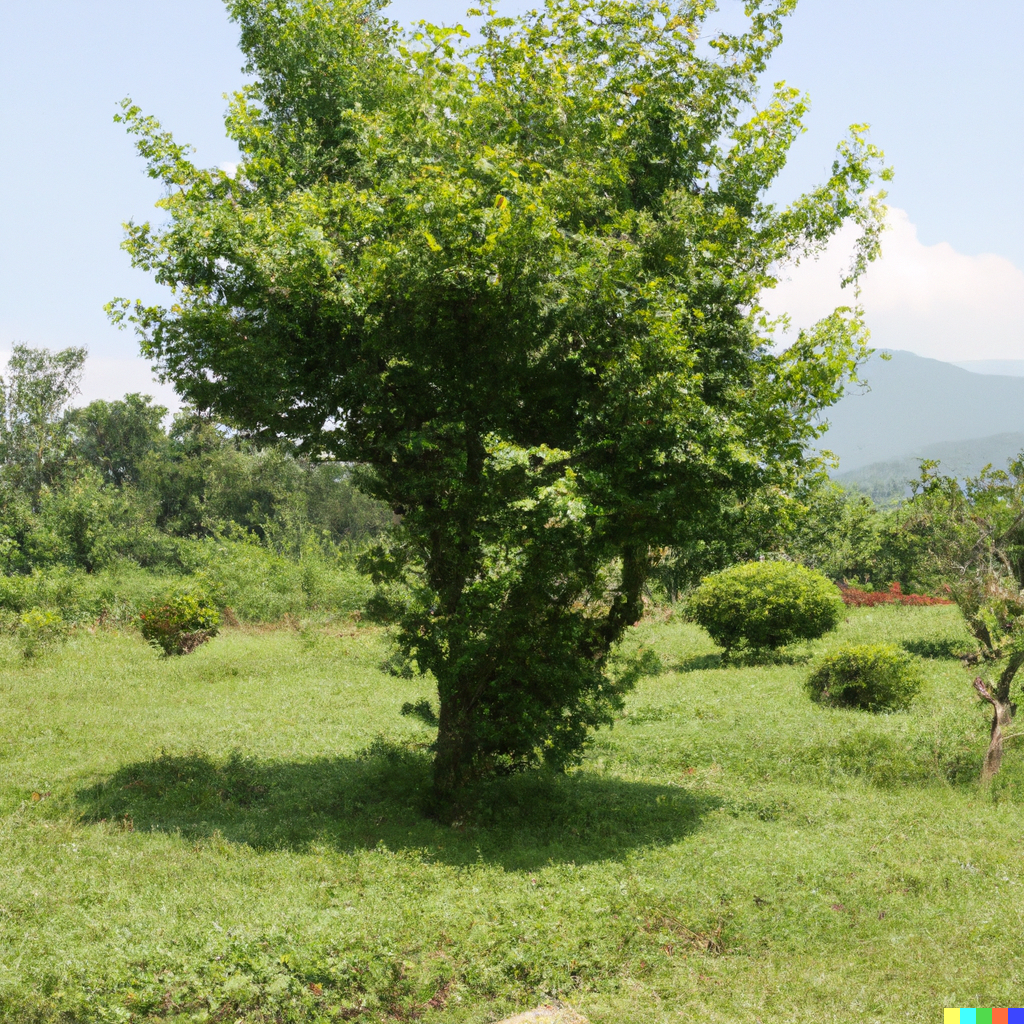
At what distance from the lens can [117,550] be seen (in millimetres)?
37625

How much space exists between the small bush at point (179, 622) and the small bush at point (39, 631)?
1794 mm

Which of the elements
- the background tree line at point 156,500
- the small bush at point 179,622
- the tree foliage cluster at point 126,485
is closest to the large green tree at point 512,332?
the small bush at point 179,622

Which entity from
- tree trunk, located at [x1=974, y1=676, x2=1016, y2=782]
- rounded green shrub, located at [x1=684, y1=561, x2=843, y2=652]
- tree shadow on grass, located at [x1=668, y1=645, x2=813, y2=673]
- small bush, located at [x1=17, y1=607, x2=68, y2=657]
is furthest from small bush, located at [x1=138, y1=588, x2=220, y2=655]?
tree trunk, located at [x1=974, y1=676, x2=1016, y2=782]

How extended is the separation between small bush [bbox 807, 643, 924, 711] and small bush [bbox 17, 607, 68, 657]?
51.2 ft

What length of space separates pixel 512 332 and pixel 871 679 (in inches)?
344

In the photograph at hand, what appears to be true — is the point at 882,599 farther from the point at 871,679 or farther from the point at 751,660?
the point at 871,679

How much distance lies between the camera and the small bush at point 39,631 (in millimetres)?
18797

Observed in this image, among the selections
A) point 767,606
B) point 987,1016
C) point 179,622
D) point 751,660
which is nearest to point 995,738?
point 987,1016

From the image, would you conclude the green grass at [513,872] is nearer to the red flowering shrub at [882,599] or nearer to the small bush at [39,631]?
the small bush at [39,631]

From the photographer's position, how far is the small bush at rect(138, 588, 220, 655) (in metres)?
19.4

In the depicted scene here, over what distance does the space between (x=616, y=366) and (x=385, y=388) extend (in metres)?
2.46

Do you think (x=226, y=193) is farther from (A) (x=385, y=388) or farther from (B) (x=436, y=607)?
(B) (x=436, y=607)

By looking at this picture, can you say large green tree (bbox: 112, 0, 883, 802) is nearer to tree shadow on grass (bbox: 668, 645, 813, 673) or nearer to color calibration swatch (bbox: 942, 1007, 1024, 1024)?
color calibration swatch (bbox: 942, 1007, 1024, 1024)

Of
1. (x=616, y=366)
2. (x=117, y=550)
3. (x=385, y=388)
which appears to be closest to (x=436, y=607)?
(x=385, y=388)
